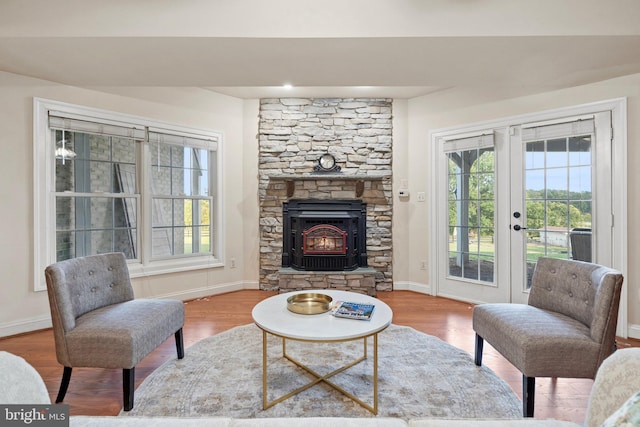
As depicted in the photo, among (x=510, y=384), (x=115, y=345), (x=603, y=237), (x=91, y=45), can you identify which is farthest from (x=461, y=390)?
(x=91, y=45)

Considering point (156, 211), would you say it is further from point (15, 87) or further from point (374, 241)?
point (374, 241)

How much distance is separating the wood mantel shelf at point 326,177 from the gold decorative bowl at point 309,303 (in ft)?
6.93

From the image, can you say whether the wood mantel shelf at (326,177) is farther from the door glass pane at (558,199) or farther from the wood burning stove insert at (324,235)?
the door glass pane at (558,199)

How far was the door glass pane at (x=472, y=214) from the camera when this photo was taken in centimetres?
375

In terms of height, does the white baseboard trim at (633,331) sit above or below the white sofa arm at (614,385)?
below

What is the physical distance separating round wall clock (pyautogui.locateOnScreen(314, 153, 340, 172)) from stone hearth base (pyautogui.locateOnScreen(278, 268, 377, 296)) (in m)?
1.35

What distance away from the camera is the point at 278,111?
4258 millimetres

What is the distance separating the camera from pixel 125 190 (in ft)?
11.8

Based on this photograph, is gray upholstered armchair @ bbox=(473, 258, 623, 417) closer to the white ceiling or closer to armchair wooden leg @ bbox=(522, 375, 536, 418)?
armchair wooden leg @ bbox=(522, 375, 536, 418)

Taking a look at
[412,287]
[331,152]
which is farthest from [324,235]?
[412,287]

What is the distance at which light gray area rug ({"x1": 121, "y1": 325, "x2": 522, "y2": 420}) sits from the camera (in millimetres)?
1769

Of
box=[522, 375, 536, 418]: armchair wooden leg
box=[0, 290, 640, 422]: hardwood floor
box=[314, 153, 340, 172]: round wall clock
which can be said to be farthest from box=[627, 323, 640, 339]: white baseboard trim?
box=[314, 153, 340, 172]: round wall clock

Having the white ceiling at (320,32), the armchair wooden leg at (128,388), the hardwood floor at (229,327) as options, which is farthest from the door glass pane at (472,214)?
the armchair wooden leg at (128,388)

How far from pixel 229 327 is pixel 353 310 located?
62.0 inches
